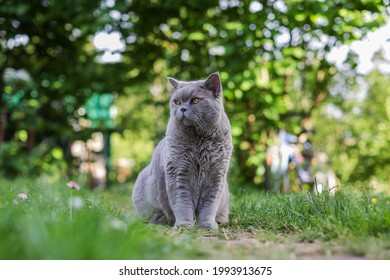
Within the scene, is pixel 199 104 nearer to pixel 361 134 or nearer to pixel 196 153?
pixel 196 153

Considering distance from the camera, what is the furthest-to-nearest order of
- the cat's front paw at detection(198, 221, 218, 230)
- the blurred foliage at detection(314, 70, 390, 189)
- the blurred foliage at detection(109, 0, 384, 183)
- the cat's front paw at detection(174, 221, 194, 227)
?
the blurred foliage at detection(314, 70, 390, 189) → the blurred foliage at detection(109, 0, 384, 183) → the cat's front paw at detection(198, 221, 218, 230) → the cat's front paw at detection(174, 221, 194, 227)

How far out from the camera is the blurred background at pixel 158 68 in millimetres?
4719

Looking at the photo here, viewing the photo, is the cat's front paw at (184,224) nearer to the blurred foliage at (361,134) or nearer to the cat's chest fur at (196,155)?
the cat's chest fur at (196,155)

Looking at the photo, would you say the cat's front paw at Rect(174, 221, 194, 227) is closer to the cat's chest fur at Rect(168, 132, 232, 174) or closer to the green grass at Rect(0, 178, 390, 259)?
the green grass at Rect(0, 178, 390, 259)

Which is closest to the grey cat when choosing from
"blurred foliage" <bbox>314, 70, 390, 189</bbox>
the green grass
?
the green grass

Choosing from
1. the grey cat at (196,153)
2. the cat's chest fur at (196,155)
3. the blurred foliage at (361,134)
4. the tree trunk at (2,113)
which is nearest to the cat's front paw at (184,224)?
the grey cat at (196,153)

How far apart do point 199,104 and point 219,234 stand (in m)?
0.80

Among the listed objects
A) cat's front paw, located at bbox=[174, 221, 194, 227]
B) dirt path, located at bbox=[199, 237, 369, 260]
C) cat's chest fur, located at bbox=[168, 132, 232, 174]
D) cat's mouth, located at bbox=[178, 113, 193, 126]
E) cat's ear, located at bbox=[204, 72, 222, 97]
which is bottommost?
cat's front paw, located at bbox=[174, 221, 194, 227]

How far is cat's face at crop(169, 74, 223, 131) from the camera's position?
2.80 meters

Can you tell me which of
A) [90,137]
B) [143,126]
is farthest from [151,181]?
[143,126]

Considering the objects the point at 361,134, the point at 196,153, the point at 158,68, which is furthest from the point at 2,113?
the point at 361,134

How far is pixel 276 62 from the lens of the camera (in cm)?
511

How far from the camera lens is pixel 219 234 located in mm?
2490
